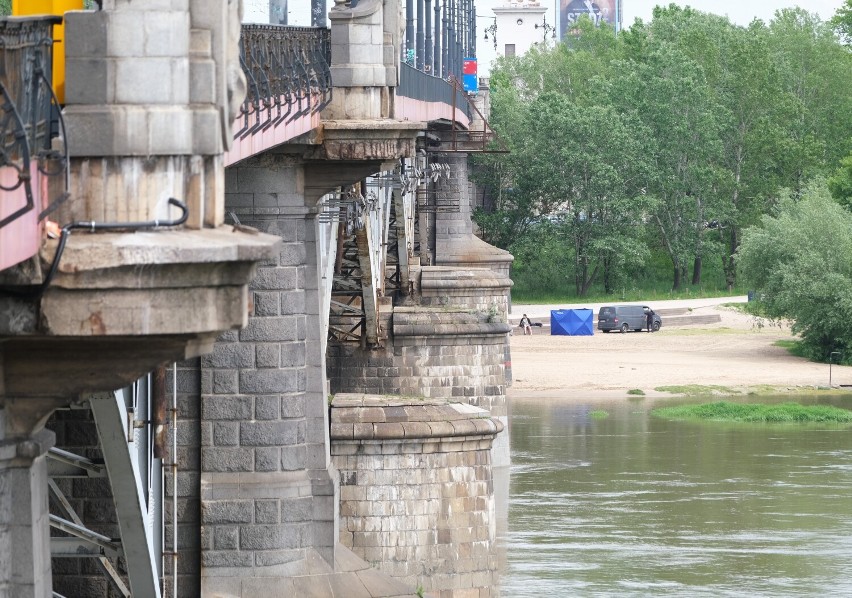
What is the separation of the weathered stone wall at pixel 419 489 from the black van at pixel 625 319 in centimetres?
4407

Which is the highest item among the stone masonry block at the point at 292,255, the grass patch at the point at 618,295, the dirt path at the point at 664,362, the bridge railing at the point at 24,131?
the bridge railing at the point at 24,131

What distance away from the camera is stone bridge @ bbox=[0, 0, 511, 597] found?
738 centimetres

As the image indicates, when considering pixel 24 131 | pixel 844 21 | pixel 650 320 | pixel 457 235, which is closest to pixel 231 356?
pixel 24 131

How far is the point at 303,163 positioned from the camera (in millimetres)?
17656

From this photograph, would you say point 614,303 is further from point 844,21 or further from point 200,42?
point 200,42

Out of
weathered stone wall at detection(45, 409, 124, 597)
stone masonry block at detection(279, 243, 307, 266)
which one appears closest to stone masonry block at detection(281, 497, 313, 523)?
stone masonry block at detection(279, 243, 307, 266)

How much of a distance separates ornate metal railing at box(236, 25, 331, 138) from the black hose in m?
4.38

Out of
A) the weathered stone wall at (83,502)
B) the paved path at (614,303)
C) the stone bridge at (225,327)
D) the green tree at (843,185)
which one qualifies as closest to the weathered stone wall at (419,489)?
the stone bridge at (225,327)

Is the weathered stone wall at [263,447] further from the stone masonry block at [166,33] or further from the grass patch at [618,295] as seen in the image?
the grass patch at [618,295]

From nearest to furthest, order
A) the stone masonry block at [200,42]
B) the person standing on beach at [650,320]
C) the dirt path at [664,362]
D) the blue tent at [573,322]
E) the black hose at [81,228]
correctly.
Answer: the black hose at [81,228]
the stone masonry block at [200,42]
the dirt path at [664,362]
the blue tent at [573,322]
the person standing on beach at [650,320]

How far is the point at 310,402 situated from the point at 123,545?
17.6ft

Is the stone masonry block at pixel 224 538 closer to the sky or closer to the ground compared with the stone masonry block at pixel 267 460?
closer to the ground

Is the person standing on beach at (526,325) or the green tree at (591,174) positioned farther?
the green tree at (591,174)

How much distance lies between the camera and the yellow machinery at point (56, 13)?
308 inches
